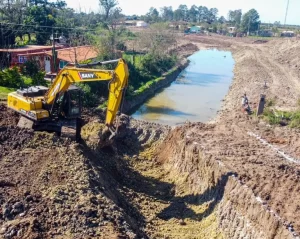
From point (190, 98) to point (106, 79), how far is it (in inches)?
799

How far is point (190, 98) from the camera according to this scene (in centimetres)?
3244

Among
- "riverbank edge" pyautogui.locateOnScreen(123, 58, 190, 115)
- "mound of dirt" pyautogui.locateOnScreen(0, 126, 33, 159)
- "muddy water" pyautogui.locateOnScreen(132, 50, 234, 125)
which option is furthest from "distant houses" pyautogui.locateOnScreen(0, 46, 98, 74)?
"mound of dirt" pyautogui.locateOnScreen(0, 126, 33, 159)

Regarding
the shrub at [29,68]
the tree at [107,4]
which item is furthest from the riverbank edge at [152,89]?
the tree at [107,4]

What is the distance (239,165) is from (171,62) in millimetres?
32598

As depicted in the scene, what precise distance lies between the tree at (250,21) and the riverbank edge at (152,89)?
66.0 metres

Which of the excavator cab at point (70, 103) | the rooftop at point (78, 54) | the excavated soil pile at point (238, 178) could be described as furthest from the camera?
the rooftop at point (78, 54)

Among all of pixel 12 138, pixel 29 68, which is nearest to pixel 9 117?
pixel 12 138

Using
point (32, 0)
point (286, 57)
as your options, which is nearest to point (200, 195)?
point (286, 57)

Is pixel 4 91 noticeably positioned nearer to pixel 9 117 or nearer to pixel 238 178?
pixel 9 117

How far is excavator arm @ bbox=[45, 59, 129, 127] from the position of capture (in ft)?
41.2

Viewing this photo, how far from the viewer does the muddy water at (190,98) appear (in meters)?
26.4

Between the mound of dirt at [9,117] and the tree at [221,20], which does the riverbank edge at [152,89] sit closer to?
the mound of dirt at [9,117]

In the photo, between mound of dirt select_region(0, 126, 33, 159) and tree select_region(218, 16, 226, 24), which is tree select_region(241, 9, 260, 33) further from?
mound of dirt select_region(0, 126, 33, 159)

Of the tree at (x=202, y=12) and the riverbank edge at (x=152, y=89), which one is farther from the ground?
the tree at (x=202, y=12)
